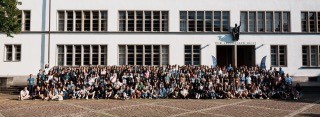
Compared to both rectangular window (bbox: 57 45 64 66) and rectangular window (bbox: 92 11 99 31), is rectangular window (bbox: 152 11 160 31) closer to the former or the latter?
rectangular window (bbox: 92 11 99 31)

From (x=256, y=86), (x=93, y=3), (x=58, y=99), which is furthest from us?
(x=93, y=3)

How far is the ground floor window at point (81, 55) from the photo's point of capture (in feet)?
99.5

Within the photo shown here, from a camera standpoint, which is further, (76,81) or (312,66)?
(312,66)

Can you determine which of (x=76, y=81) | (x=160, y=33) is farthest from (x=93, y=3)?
(x=76, y=81)

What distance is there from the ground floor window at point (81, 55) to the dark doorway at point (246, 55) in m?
13.2

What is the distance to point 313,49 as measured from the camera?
3203 cm

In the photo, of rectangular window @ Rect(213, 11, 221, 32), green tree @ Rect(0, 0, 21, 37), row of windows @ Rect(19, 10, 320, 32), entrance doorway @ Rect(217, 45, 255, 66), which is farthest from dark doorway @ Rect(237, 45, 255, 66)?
green tree @ Rect(0, 0, 21, 37)

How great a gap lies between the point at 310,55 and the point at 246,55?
5.77 meters

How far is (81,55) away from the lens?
3031cm

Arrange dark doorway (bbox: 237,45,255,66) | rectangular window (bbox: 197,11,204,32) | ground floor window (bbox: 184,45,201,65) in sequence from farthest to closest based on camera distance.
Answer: dark doorway (bbox: 237,45,255,66)
rectangular window (bbox: 197,11,204,32)
ground floor window (bbox: 184,45,201,65)

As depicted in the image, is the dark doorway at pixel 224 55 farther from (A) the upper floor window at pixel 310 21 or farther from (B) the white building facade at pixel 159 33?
(A) the upper floor window at pixel 310 21

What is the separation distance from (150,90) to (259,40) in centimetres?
1378

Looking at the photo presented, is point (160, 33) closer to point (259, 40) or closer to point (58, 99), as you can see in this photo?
point (259, 40)

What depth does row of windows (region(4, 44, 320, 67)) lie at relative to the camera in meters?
30.3
